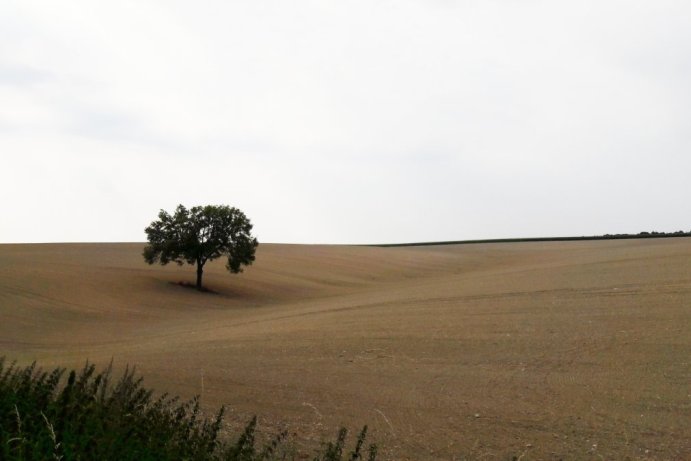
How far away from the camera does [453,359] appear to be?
49.7 feet

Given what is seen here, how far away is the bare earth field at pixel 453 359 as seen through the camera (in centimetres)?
1013

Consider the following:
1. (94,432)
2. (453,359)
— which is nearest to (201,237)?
(453,359)

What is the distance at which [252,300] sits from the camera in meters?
42.4

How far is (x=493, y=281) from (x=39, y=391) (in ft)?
88.3

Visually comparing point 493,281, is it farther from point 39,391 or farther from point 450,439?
point 39,391

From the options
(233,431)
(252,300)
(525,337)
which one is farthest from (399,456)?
(252,300)

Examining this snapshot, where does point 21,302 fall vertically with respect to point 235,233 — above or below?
below

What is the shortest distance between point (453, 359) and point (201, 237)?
34.3 meters

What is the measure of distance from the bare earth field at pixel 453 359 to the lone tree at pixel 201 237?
1209 centimetres

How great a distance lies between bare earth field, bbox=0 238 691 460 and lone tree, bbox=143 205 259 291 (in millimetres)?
12091

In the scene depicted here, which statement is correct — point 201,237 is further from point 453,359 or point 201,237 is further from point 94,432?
point 94,432

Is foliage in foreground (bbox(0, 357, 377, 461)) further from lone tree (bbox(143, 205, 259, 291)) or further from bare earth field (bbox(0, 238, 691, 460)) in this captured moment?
lone tree (bbox(143, 205, 259, 291))

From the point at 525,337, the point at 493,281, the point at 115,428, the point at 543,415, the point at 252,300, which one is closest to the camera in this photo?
the point at 115,428

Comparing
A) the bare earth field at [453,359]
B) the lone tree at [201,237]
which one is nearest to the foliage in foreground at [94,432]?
the bare earth field at [453,359]
